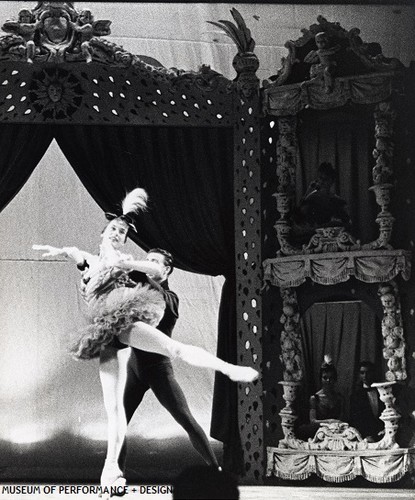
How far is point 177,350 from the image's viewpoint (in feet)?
22.7

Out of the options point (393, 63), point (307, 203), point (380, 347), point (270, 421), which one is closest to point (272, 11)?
point (393, 63)

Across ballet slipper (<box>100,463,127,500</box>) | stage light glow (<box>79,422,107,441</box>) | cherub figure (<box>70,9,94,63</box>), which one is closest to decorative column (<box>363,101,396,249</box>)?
cherub figure (<box>70,9,94,63</box>)

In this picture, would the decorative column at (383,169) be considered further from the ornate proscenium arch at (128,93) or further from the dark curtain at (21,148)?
the dark curtain at (21,148)

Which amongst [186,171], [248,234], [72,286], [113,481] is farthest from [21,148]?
[113,481]

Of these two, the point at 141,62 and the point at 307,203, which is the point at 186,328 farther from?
the point at 141,62

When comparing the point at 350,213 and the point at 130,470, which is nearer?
the point at 130,470

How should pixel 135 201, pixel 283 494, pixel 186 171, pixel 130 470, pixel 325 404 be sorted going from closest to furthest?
pixel 283 494, pixel 130 470, pixel 325 404, pixel 135 201, pixel 186 171

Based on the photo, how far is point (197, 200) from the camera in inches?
282

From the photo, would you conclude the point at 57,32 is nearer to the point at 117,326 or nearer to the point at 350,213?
the point at 117,326

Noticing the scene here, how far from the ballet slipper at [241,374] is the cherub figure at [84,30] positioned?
2.80 m

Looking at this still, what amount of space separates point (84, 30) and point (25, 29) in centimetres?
48

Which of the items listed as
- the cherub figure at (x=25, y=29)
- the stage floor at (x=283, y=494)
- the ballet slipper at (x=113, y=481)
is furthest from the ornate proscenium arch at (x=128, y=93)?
the ballet slipper at (x=113, y=481)

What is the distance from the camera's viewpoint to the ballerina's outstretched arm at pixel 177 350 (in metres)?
6.83

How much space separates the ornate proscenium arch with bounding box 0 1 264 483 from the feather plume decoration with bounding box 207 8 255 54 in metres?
0.01
